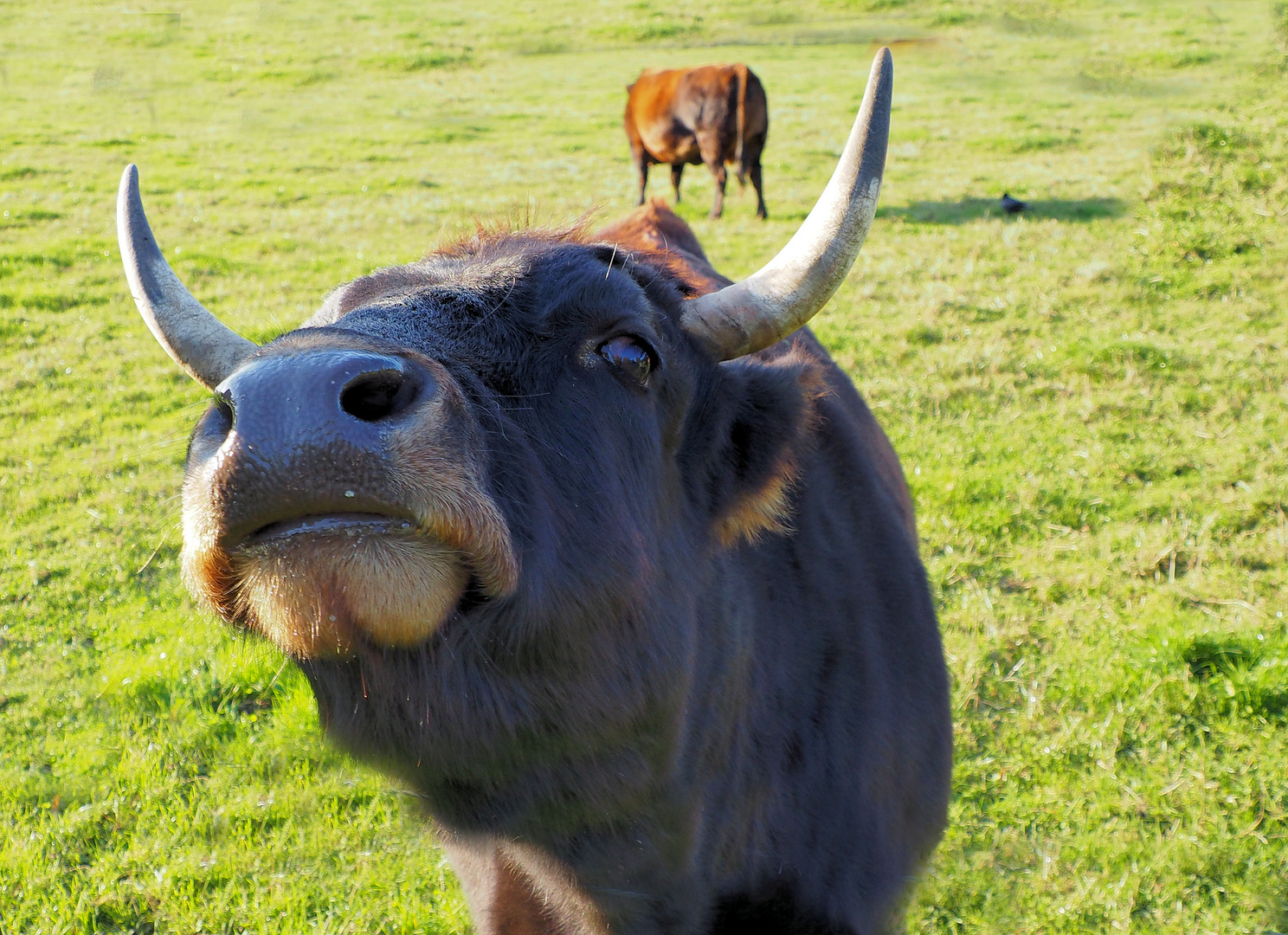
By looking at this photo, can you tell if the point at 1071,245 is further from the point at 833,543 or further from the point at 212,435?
the point at 212,435

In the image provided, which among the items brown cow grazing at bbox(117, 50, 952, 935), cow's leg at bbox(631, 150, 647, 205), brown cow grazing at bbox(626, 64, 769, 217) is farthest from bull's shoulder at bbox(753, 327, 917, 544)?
cow's leg at bbox(631, 150, 647, 205)

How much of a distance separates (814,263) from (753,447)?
473 mm

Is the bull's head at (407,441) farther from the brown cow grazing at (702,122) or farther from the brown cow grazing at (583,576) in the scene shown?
the brown cow grazing at (702,122)

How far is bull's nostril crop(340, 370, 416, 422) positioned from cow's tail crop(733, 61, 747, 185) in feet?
45.2

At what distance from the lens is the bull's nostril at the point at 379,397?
156 cm

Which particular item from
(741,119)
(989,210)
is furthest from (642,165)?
(989,210)

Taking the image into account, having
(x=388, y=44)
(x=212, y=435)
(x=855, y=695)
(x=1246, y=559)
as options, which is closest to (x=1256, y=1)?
(x=388, y=44)

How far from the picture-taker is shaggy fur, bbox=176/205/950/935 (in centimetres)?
158

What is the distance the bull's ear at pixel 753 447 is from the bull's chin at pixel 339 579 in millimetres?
963

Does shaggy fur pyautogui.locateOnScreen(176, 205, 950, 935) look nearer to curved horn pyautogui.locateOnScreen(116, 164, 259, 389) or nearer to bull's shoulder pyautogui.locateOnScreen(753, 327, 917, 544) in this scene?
curved horn pyautogui.locateOnScreen(116, 164, 259, 389)

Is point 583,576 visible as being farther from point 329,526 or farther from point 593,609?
point 329,526

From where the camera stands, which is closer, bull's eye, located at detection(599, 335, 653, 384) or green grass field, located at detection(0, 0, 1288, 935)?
bull's eye, located at detection(599, 335, 653, 384)

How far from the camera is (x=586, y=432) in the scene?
201 centimetres

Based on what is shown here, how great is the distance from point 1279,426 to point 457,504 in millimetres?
6326
